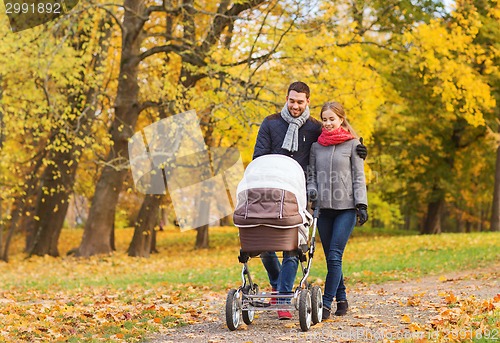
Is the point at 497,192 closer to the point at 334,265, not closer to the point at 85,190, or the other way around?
the point at 85,190

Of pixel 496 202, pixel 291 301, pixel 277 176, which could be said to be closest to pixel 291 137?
pixel 277 176

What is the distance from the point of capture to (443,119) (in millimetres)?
29547

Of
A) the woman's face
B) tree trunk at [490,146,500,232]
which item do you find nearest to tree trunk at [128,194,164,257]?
tree trunk at [490,146,500,232]

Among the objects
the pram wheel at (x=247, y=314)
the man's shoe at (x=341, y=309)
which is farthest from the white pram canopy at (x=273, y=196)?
the man's shoe at (x=341, y=309)

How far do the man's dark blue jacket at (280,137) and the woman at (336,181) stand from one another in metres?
0.09

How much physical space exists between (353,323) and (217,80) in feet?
40.8

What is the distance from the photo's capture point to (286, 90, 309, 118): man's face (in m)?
7.33

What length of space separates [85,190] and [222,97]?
10.9 m

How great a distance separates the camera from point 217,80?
18969mm

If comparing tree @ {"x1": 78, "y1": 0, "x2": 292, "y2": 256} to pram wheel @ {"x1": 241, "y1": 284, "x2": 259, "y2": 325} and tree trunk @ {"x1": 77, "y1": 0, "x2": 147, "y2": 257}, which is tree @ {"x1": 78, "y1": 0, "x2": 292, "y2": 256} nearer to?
tree trunk @ {"x1": 77, "y1": 0, "x2": 147, "y2": 257}

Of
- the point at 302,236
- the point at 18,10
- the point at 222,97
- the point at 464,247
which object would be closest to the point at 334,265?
the point at 302,236

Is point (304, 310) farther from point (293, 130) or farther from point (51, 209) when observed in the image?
point (51, 209)

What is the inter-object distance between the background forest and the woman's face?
387 inches

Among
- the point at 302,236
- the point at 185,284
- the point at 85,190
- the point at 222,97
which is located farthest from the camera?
the point at 85,190
